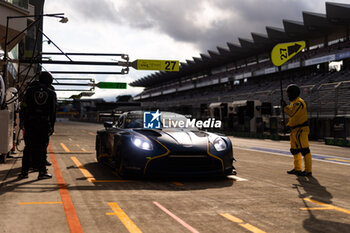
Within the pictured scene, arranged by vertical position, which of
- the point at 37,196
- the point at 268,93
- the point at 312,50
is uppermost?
the point at 312,50

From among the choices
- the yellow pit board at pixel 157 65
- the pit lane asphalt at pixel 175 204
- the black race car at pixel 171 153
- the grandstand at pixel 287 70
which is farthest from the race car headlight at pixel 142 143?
the grandstand at pixel 287 70

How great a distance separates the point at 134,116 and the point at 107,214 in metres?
3.86

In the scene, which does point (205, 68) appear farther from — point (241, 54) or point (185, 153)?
point (185, 153)

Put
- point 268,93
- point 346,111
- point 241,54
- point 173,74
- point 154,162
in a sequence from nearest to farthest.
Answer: point 154,162, point 346,111, point 268,93, point 241,54, point 173,74

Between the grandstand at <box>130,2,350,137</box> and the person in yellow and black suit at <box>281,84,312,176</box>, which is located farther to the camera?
the grandstand at <box>130,2,350,137</box>

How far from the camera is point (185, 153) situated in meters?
6.06

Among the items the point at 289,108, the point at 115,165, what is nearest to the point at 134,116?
the point at 115,165

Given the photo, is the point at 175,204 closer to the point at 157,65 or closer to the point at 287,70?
the point at 157,65

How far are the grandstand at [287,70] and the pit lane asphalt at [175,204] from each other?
16.3m

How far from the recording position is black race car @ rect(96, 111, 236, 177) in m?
6.05

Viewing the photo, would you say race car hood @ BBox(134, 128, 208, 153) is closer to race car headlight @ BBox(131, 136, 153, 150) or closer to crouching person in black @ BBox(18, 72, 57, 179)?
race car headlight @ BBox(131, 136, 153, 150)

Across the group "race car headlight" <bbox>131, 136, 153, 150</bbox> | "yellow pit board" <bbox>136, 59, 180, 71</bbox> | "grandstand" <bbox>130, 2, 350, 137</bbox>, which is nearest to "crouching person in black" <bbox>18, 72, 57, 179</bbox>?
"race car headlight" <bbox>131, 136, 153, 150</bbox>

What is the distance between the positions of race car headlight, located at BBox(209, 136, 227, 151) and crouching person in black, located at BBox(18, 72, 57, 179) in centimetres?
286

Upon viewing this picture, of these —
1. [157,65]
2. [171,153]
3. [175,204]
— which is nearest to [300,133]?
[171,153]
